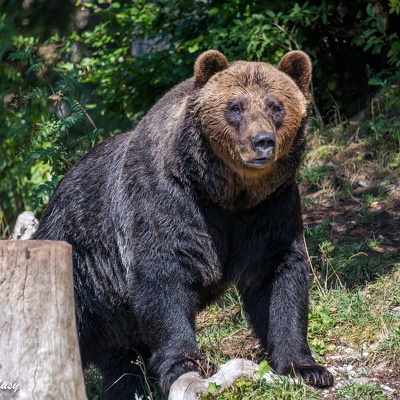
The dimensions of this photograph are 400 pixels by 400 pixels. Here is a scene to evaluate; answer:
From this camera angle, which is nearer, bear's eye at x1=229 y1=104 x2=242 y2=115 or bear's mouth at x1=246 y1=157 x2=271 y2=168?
bear's mouth at x1=246 y1=157 x2=271 y2=168

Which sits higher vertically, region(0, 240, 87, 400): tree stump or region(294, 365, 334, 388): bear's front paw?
region(0, 240, 87, 400): tree stump

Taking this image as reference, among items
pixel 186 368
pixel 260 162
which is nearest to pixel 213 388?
pixel 186 368

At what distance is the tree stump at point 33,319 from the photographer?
352 cm

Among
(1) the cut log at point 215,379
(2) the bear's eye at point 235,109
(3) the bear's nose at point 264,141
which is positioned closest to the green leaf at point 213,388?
(1) the cut log at point 215,379

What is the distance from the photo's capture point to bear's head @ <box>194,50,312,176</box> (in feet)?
16.8

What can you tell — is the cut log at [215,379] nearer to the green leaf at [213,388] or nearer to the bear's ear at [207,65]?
the green leaf at [213,388]

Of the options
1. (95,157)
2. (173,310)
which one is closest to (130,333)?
(173,310)

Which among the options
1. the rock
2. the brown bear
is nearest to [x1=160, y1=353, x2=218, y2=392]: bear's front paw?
the brown bear

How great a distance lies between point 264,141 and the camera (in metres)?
5.04

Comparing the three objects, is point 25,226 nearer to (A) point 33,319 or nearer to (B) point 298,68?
(B) point 298,68

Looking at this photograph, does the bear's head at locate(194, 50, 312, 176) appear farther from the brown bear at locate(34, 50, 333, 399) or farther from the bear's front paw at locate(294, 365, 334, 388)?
the bear's front paw at locate(294, 365, 334, 388)

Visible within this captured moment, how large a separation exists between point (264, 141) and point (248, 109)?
348mm

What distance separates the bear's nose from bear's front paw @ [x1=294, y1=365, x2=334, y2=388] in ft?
4.67

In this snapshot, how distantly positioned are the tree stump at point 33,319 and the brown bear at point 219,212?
5.61 ft
